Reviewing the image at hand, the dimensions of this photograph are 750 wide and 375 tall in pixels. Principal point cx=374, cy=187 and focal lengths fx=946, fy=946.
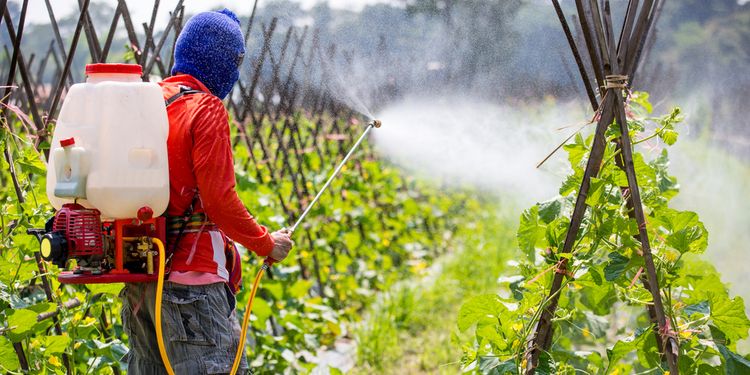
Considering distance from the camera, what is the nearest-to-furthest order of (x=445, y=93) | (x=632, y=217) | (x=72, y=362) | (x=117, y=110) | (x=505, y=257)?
1. (x=117, y=110)
2. (x=632, y=217)
3. (x=72, y=362)
4. (x=445, y=93)
5. (x=505, y=257)

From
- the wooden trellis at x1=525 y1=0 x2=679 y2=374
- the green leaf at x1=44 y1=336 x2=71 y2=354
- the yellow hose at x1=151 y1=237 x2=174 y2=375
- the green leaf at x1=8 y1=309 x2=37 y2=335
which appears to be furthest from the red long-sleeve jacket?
the wooden trellis at x1=525 y1=0 x2=679 y2=374

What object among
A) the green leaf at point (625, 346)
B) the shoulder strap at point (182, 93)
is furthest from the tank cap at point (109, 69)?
the green leaf at point (625, 346)

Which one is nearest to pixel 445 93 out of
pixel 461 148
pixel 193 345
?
pixel 461 148

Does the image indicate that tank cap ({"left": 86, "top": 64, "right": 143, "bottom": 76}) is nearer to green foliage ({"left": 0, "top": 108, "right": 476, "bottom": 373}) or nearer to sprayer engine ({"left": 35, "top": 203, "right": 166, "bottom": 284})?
sprayer engine ({"left": 35, "top": 203, "right": 166, "bottom": 284})

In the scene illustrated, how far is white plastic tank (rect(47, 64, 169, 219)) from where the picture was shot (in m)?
2.35

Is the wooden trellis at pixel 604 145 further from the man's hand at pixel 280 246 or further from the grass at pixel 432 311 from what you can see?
the man's hand at pixel 280 246

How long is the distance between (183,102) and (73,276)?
541 mm

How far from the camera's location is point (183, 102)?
8.38 feet

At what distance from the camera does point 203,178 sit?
2484 mm

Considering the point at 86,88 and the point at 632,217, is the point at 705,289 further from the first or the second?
the point at 86,88

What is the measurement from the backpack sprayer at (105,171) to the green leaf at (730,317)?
1513 mm

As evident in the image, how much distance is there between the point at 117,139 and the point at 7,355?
2.53ft

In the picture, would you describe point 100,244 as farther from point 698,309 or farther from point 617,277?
point 698,309

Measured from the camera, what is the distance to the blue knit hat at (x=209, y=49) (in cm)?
268
